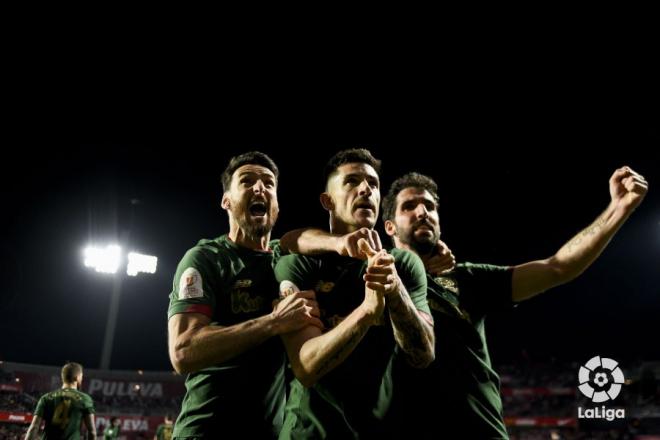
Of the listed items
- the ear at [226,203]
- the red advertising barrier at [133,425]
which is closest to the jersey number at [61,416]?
the ear at [226,203]

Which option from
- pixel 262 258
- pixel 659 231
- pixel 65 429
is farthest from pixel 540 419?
pixel 262 258

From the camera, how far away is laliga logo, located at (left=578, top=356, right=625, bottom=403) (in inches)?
1058

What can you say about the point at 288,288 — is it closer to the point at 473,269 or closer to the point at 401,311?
the point at 401,311

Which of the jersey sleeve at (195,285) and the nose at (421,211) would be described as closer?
the jersey sleeve at (195,285)

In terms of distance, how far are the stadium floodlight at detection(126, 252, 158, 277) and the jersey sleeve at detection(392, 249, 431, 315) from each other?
26.3 metres

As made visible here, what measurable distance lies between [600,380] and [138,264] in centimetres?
2369

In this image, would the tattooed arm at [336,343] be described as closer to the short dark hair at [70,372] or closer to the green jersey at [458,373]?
the green jersey at [458,373]

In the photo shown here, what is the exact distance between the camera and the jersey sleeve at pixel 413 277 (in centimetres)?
314

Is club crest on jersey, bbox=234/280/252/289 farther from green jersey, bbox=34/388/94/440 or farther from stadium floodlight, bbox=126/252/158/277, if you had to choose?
stadium floodlight, bbox=126/252/158/277

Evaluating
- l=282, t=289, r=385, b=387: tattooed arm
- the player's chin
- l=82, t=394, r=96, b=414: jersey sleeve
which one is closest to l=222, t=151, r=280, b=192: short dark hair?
the player's chin

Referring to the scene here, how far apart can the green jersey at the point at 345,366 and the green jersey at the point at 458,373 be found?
0.25 meters

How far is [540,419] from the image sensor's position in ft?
96.5

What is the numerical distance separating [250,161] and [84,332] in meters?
40.9

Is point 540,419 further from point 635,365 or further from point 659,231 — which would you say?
point 659,231
